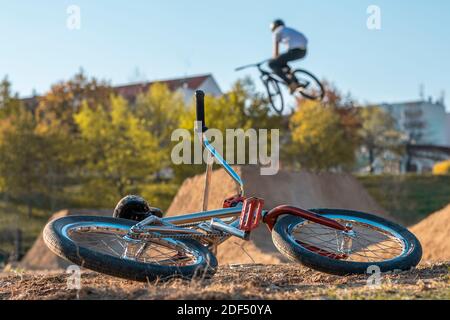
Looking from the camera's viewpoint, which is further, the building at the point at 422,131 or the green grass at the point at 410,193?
the building at the point at 422,131

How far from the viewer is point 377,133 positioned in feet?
162

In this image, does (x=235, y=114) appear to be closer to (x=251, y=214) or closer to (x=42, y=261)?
(x=42, y=261)

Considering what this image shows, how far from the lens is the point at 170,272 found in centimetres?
473

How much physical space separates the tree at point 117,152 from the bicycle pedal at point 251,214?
29940mm

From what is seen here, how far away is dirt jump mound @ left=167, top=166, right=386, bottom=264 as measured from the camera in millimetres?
16922

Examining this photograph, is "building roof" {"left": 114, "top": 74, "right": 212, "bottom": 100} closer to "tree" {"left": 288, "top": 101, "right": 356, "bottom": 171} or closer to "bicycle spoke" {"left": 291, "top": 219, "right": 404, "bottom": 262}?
"tree" {"left": 288, "top": 101, "right": 356, "bottom": 171}

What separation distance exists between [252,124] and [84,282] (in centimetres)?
3036

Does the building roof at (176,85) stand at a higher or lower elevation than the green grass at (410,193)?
higher

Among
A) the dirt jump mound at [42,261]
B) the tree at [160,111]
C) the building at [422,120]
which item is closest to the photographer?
the dirt jump mound at [42,261]

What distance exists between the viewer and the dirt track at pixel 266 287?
3975 millimetres

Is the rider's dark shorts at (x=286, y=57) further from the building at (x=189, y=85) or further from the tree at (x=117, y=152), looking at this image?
the building at (x=189, y=85)

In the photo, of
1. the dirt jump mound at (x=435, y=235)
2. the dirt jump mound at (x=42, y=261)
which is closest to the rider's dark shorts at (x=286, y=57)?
the dirt jump mound at (x=435, y=235)
